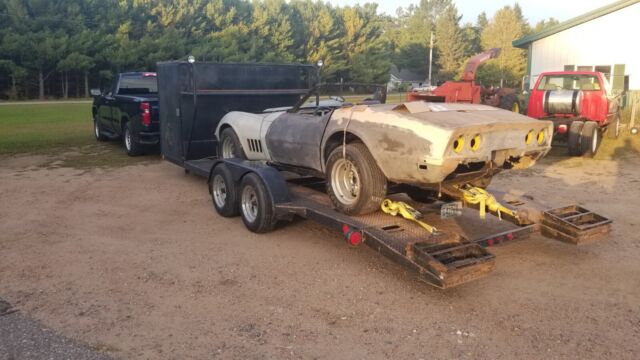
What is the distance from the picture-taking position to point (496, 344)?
3.66 meters

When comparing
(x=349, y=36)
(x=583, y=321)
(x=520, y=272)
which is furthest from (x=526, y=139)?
(x=349, y=36)

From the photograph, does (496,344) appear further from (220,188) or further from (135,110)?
(135,110)

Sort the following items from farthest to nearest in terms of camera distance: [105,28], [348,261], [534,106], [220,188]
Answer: [105,28] → [534,106] → [220,188] → [348,261]

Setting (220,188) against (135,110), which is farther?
(135,110)

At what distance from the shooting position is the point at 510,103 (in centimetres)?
1794

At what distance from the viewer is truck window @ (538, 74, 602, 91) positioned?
1313 cm

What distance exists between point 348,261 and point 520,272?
5.30 ft

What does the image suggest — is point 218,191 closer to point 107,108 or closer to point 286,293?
point 286,293

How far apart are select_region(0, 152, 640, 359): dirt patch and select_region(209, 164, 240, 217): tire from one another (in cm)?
15

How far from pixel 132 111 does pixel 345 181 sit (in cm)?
748

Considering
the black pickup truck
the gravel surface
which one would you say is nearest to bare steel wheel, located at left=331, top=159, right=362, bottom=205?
the gravel surface

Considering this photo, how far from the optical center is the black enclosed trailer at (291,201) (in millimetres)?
4414

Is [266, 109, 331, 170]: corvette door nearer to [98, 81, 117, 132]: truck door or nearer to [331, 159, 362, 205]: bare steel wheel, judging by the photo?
[331, 159, 362, 205]: bare steel wheel

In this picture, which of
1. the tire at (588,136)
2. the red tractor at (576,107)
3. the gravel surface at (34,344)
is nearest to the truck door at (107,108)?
the gravel surface at (34,344)
